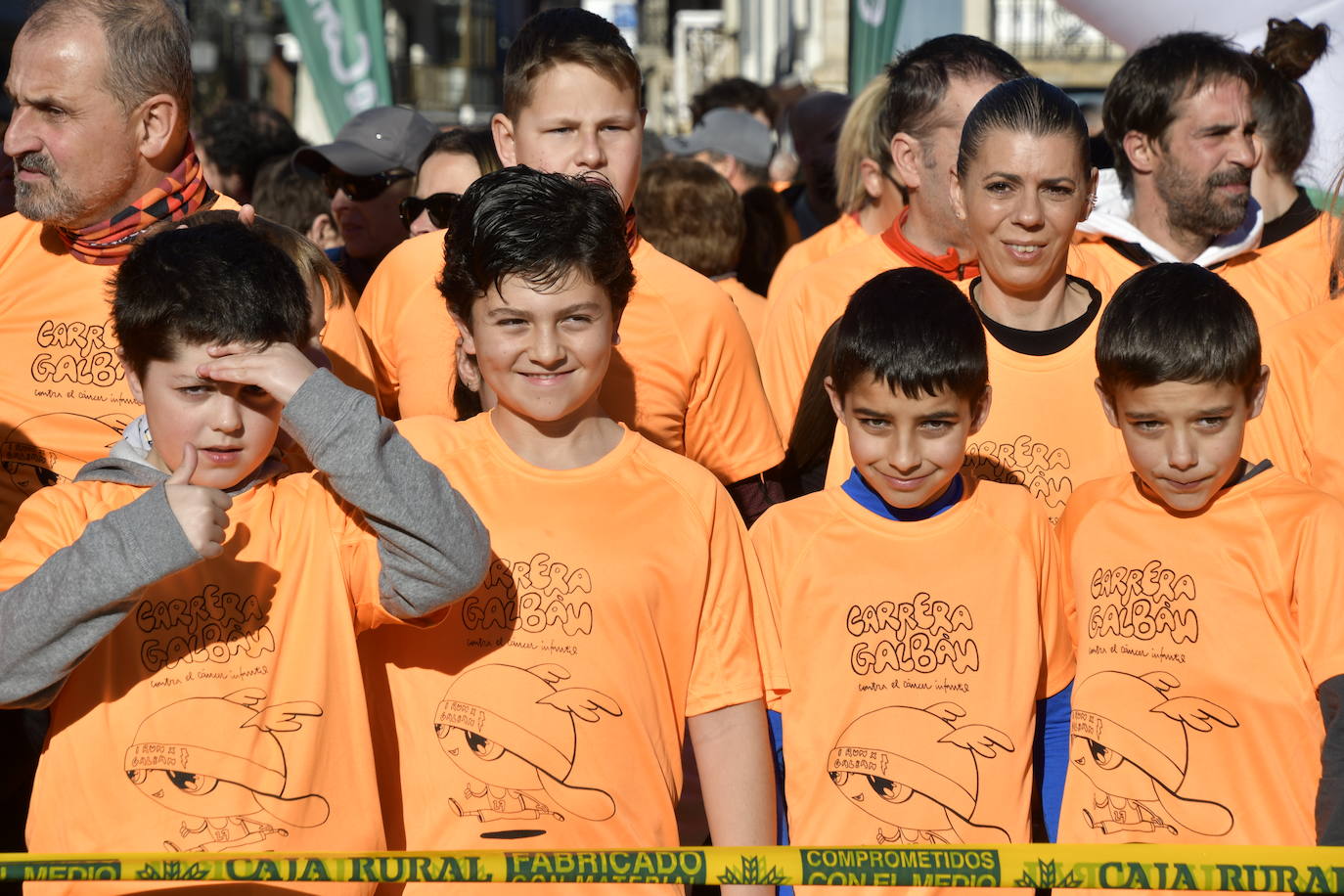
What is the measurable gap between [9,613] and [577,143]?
1840 millimetres

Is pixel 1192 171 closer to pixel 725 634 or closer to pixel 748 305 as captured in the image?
pixel 748 305

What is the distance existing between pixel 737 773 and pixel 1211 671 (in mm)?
973

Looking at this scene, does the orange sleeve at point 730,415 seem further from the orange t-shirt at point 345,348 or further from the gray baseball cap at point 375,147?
the gray baseball cap at point 375,147

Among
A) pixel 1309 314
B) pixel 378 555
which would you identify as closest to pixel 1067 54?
pixel 1309 314

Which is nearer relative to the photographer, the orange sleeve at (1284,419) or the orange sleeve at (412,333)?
the orange sleeve at (1284,419)

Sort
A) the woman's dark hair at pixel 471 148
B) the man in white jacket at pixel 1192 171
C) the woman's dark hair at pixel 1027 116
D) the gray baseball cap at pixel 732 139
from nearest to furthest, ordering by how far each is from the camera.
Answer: the woman's dark hair at pixel 1027 116
the man in white jacket at pixel 1192 171
the woman's dark hair at pixel 471 148
the gray baseball cap at pixel 732 139

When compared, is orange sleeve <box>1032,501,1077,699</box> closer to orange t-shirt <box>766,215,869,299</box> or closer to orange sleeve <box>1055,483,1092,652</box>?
orange sleeve <box>1055,483,1092,652</box>

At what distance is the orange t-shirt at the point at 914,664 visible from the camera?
3.09 m

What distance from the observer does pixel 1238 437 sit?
317 cm

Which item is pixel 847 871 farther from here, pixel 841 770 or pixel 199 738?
pixel 199 738

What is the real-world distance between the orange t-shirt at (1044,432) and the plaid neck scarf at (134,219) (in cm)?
169

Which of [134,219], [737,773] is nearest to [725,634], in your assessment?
[737,773]

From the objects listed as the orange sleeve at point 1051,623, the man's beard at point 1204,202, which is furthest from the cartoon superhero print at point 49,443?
the man's beard at point 1204,202

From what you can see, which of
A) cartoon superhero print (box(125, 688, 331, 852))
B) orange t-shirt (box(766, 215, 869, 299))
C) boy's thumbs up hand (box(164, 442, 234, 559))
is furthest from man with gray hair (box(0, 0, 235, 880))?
orange t-shirt (box(766, 215, 869, 299))
